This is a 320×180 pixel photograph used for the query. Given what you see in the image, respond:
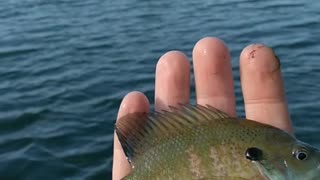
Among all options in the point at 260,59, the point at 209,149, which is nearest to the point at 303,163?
the point at 209,149

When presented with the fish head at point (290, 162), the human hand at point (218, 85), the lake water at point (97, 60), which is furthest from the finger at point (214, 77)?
the lake water at point (97, 60)

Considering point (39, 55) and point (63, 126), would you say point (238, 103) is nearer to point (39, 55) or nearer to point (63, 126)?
point (63, 126)

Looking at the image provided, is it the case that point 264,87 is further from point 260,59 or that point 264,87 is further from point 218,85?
point 218,85

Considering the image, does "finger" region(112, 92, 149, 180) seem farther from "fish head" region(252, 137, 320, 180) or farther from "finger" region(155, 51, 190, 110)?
"fish head" region(252, 137, 320, 180)

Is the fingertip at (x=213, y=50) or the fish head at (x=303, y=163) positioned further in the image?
the fingertip at (x=213, y=50)

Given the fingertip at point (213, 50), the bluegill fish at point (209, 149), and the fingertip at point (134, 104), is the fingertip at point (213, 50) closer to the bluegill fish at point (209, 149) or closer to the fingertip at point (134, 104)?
the fingertip at point (134, 104)
